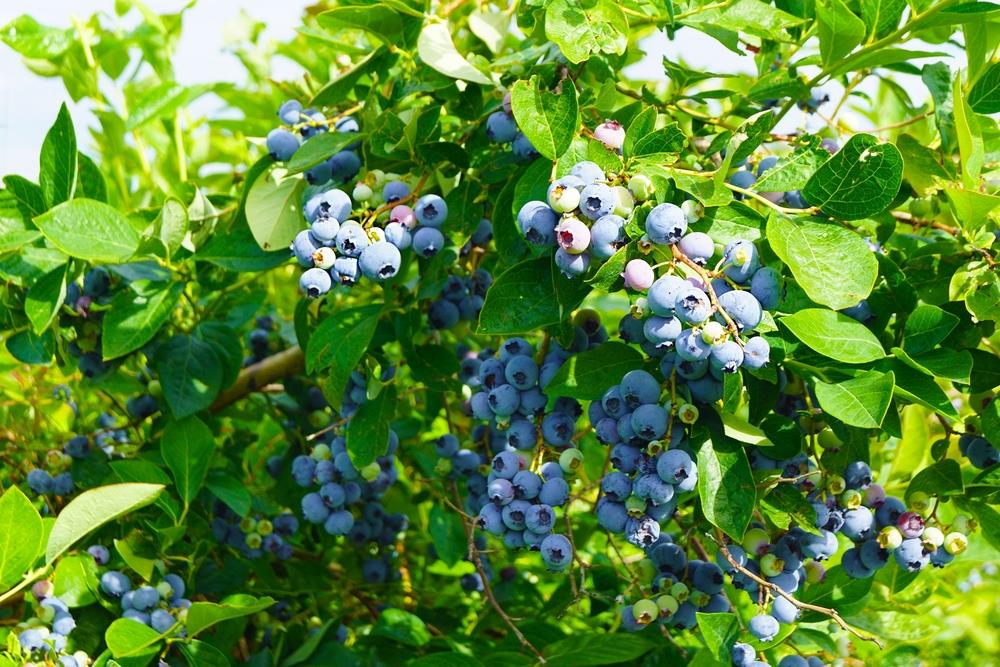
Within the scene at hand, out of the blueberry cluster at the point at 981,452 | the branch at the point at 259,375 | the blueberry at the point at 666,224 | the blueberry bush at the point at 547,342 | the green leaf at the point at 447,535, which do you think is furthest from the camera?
the branch at the point at 259,375

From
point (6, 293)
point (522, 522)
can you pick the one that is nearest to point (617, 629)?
point (522, 522)

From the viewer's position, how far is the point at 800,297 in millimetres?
1112

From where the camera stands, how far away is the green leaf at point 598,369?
3.81ft

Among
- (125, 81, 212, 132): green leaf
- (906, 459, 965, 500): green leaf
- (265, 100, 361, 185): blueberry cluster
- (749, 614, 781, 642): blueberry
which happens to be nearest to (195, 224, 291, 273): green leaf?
(265, 100, 361, 185): blueberry cluster

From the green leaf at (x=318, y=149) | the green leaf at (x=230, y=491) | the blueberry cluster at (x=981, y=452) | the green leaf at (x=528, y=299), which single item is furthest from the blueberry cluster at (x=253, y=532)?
the blueberry cluster at (x=981, y=452)

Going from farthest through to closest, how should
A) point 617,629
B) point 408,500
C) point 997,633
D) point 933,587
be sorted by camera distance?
1. point 997,633
2. point 408,500
3. point 933,587
4. point 617,629

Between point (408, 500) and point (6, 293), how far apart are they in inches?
35.6

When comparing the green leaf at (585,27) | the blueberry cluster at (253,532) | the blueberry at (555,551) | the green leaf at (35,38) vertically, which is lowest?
the blueberry cluster at (253,532)

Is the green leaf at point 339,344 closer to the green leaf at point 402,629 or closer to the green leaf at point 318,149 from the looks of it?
the green leaf at point 318,149

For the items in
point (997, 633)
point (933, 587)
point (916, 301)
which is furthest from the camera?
point (997, 633)

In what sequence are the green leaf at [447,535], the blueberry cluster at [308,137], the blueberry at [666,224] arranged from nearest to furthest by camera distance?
the blueberry at [666,224] < the blueberry cluster at [308,137] < the green leaf at [447,535]

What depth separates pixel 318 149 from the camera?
1.31 meters

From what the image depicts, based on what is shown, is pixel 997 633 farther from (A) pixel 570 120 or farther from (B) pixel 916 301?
(A) pixel 570 120

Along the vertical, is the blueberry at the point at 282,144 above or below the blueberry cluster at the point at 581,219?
below
